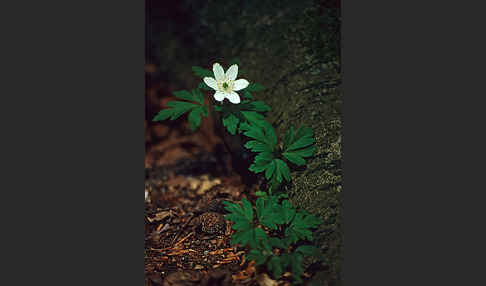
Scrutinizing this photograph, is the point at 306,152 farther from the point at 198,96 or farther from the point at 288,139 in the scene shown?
the point at 198,96

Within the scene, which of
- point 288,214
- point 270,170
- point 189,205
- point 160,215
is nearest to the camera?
point 288,214

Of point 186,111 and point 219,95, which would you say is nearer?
point 219,95

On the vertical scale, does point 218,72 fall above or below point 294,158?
above

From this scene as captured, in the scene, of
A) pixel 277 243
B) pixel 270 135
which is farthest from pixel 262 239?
pixel 270 135

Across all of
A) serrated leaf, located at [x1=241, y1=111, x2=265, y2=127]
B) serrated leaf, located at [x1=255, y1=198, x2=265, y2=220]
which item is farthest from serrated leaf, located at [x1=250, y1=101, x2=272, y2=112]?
serrated leaf, located at [x1=255, y1=198, x2=265, y2=220]

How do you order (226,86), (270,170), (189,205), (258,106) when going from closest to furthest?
(270,170)
(226,86)
(258,106)
(189,205)

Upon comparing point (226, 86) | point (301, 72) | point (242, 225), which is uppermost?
point (301, 72)

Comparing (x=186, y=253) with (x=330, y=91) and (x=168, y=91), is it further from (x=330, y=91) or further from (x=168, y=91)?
(x=168, y=91)
